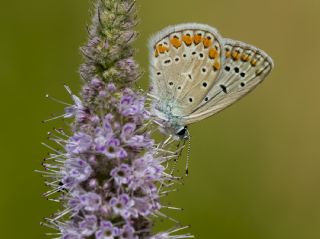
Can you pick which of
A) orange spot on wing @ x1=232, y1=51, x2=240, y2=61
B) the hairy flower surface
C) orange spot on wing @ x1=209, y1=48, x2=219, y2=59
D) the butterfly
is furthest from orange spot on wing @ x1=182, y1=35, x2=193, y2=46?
the hairy flower surface

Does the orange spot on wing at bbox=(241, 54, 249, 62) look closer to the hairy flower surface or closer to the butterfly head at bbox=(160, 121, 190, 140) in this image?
the butterfly head at bbox=(160, 121, 190, 140)

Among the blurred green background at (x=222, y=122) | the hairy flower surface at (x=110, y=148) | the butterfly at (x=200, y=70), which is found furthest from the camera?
the blurred green background at (x=222, y=122)

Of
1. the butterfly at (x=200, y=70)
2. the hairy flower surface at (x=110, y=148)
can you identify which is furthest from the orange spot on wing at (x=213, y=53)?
the hairy flower surface at (x=110, y=148)

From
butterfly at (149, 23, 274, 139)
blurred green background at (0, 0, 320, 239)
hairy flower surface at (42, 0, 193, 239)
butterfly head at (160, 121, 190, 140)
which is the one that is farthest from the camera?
blurred green background at (0, 0, 320, 239)

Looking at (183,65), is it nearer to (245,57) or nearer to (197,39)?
(197,39)

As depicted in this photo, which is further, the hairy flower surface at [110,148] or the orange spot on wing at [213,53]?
the orange spot on wing at [213,53]

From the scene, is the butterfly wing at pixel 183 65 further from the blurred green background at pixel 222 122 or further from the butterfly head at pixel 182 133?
the blurred green background at pixel 222 122

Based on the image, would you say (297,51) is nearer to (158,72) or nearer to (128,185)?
(158,72)

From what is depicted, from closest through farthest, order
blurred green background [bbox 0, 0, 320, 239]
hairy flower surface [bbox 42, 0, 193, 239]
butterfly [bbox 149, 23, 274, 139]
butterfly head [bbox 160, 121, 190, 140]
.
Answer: hairy flower surface [bbox 42, 0, 193, 239] < butterfly head [bbox 160, 121, 190, 140] < butterfly [bbox 149, 23, 274, 139] < blurred green background [bbox 0, 0, 320, 239]

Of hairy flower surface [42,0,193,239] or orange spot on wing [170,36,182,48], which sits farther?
orange spot on wing [170,36,182,48]
